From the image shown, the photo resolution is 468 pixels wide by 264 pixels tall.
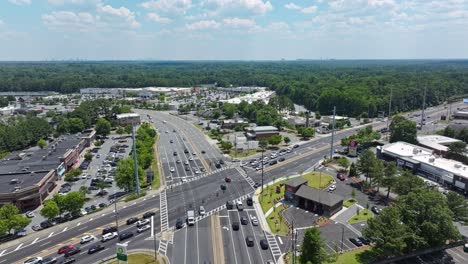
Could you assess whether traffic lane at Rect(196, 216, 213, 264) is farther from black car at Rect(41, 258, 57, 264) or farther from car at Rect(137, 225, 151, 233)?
black car at Rect(41, 258, 57, 264)

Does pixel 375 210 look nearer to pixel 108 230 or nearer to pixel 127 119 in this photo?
pixel 108 230

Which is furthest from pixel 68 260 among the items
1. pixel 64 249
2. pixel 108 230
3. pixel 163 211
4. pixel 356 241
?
pixel 356 241

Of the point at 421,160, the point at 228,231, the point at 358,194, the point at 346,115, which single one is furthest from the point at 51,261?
the point at 346,115

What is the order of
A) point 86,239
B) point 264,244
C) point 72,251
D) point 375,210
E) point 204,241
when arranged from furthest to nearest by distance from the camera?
point 375,210, point 86,239, point 204,241, point 264,244, point 72,251

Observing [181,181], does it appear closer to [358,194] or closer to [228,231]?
[228,231]

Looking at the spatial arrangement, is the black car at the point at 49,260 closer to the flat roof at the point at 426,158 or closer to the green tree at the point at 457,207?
the green tree at the point at 457,207

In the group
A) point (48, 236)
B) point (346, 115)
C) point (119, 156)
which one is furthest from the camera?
point (346, 115)

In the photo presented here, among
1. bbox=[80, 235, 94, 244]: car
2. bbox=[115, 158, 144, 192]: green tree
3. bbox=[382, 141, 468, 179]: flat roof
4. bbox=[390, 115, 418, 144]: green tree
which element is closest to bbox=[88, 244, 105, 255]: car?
bbox=[80, 235, 94, 244]: car
